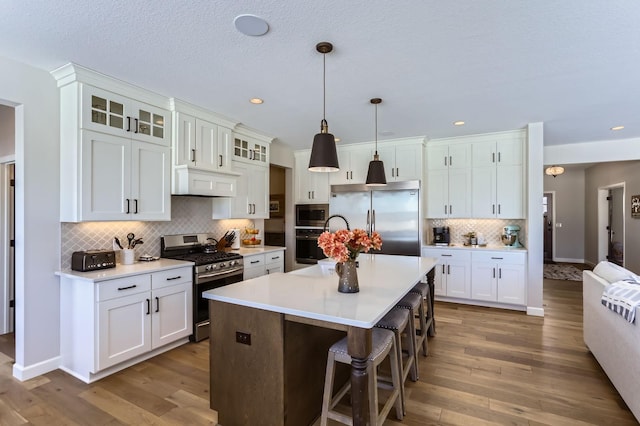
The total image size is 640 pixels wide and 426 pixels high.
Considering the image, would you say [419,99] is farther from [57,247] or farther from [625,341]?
[57,247]

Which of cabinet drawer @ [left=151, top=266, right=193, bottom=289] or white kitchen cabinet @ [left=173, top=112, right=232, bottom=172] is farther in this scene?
white kitchen cabinet @ [left=173, top=112, right=232, bottom=172]

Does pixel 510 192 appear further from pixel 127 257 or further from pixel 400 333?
pixel 127 257

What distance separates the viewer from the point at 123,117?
9.95ft

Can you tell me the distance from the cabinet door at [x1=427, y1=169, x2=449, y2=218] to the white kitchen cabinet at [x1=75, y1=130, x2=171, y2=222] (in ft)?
12.6

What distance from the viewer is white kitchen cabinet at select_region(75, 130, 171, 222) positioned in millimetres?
2766

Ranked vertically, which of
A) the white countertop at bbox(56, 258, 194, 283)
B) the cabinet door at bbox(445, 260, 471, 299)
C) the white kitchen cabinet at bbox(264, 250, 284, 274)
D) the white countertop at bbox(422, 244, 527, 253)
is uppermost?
the white countertop at bbox(56, 258, 194, 283)

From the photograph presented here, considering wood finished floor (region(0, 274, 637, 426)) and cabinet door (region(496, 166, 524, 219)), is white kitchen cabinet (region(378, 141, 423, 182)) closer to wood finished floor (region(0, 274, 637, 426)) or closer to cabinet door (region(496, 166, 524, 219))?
cabinet door (region(496, 166, 524, 219))

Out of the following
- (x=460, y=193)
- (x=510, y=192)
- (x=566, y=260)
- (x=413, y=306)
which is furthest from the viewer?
(x=566, y=260)

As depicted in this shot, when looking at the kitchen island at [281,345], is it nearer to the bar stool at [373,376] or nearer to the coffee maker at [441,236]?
the bar stool at [373,376]

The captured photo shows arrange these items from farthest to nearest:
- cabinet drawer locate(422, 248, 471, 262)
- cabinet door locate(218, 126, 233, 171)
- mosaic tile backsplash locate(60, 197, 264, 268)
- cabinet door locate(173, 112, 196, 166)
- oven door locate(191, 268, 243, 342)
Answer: cabinet drawer locate(422, 248, 471, 262) < cabinet door locate(218, 126, 233, 171) < cabinet door locate(173, 112, 196, 166) < oven door locate(191, 268, 243, 342) < mosaic tile backsplash locate(60, 197, 264, 268)

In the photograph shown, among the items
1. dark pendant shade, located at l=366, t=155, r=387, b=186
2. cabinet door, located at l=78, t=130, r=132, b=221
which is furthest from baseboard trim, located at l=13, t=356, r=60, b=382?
dark pendant shade, located at l=366, t=155, r=387, b=186

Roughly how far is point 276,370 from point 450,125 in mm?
3821

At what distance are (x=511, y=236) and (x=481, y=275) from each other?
75 centimetres

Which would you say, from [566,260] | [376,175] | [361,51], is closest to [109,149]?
[361,51]
